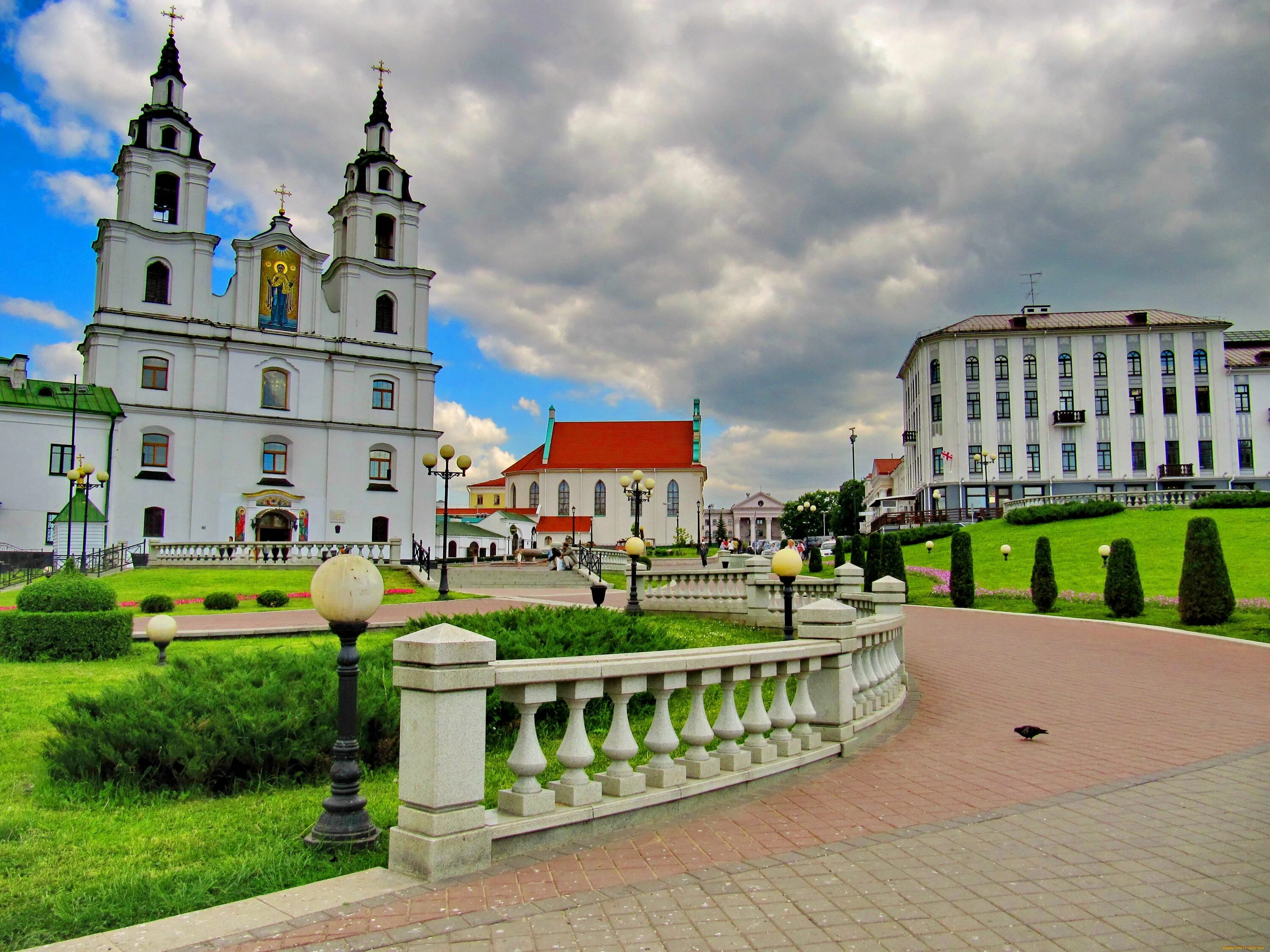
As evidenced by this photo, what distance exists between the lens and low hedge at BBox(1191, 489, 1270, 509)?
136 ft

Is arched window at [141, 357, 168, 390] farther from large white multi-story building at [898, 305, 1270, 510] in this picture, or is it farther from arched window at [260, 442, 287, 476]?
large white multi-story building at [898, 305, 1270, 510]

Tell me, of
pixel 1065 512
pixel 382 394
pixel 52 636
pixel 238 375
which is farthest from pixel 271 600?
pixel 1065 512

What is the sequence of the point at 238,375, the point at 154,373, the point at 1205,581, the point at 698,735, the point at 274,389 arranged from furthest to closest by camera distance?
the point at 274,389 → the point at 238,375 → the point at 154,373 → the point at 1205,581 → the point at 698,735

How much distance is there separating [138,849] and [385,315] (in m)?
49.1

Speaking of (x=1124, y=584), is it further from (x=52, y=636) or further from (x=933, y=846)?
(x=52, y=636)

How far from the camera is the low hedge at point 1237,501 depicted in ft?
136

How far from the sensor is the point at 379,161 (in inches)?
2016

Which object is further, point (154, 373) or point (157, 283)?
point (157, 283)

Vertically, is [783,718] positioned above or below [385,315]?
below

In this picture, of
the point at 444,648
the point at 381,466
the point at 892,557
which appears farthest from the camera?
the point at 381,466

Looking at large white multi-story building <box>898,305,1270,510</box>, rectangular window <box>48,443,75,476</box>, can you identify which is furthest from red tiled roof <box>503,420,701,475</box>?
rectangular window <box>48,443,75,476</box>

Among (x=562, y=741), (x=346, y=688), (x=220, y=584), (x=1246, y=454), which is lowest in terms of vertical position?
(x=220, y=584)

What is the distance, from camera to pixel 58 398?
41.2 meters

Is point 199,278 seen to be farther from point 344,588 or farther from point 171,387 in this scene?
point 344,588
